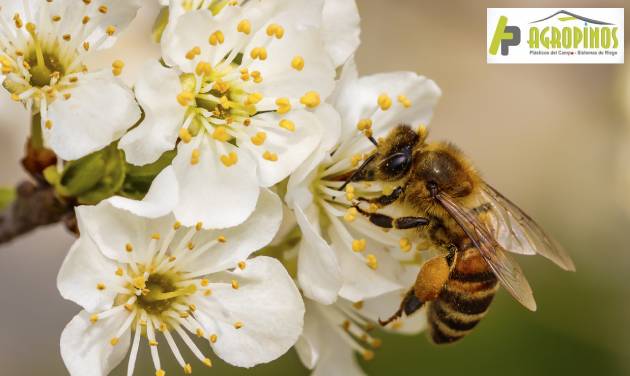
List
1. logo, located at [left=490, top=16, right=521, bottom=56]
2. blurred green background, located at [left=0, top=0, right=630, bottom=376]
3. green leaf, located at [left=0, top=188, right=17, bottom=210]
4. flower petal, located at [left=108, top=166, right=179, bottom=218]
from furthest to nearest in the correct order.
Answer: blurred green background, located at [left=0, top=0, right=630, bottom=376]
logo, located at [left=490, top=16, right=521, bottom=56]
green leaf, located at [left=0, top=188, right=17, bottom=210]
flower petal, located at [left=108, top=166, right=179, bottom=218]

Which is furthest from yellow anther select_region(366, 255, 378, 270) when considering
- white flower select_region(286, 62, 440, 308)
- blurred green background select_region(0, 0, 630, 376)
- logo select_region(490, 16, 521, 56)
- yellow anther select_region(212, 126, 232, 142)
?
blurred green background select_region(0, 0, 630, 376)

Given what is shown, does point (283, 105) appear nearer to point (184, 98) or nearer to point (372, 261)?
point (184, 98)

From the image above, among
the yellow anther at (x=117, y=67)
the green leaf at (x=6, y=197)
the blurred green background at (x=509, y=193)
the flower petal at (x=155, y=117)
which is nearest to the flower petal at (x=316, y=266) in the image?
the flower petal at (x=155, y=117)

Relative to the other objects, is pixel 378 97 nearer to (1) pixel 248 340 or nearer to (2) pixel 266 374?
(1) pixel 248 340

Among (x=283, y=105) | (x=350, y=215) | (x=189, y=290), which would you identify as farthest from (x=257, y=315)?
(x=283, y=105)

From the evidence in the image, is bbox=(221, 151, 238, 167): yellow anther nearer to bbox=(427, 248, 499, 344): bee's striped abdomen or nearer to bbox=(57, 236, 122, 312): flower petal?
bbox=(57, 236, 122, 312): flower petal

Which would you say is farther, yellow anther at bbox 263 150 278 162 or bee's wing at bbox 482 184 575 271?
bee's wing at bbox 482 184 575 271
